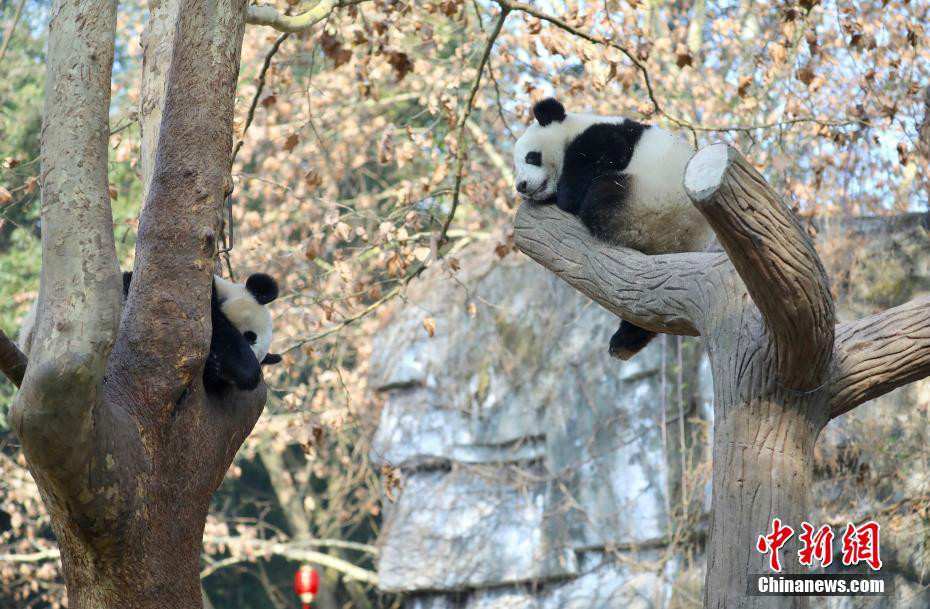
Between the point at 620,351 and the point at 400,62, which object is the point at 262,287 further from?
the point at 400,62

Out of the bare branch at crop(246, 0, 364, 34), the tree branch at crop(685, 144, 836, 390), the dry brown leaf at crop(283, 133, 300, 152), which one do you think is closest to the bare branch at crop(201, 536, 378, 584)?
the dry brown leaf at crop(283, 133, 300, 152)

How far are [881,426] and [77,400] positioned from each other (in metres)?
5.95

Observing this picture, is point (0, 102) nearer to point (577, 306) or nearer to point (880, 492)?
point (577, 306)

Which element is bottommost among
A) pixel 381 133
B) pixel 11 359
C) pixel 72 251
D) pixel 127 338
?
pixel 11 359

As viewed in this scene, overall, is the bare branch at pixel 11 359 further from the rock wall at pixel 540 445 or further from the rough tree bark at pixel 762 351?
Answer: the rock wall at pixel 540 445

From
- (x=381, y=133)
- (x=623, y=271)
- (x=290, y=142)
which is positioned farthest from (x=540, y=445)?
(x=623, y=271)

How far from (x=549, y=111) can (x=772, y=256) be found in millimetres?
1936

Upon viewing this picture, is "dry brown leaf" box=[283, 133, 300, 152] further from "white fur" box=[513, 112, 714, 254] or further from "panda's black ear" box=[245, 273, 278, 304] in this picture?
"white fur" box=[513, 112, 714, 254]

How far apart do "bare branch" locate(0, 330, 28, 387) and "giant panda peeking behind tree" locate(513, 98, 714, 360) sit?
2066 mm

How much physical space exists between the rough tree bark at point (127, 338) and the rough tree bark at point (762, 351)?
4.91ft

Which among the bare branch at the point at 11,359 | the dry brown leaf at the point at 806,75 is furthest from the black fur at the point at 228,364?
the dry brown leaf at the point at 806,75

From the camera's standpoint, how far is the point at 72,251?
2.53 meters

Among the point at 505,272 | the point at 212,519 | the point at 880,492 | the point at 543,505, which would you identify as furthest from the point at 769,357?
the point at 212,519

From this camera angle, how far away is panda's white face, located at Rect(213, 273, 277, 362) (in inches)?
165
